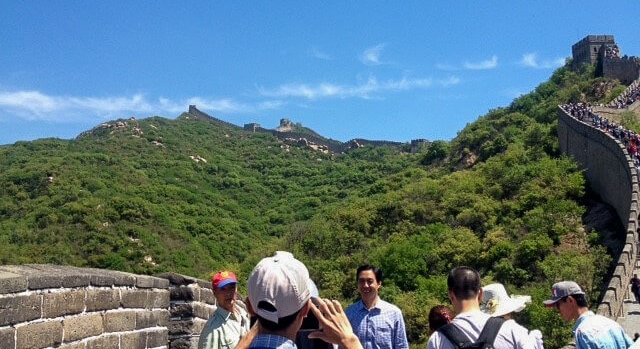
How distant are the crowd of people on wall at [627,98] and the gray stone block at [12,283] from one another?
35.9m

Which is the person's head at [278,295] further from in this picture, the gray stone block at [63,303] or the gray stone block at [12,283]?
the gray stone block at [63,303]

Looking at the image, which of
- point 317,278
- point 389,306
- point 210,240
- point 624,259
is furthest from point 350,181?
point 389,306

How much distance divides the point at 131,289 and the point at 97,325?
0.48 meters

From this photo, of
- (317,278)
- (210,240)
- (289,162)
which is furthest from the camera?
(289,162)

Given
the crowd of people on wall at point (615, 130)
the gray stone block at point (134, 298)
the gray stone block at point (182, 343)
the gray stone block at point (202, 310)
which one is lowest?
the gray stone block at point (182, 343)

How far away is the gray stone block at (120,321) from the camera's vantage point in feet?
15.5

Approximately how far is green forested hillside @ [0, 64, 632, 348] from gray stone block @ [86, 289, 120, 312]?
11741mm

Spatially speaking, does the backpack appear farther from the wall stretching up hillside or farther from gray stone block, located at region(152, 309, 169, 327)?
the wall stretching up hillside

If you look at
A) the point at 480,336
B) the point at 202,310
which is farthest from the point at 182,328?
the point at 480,336

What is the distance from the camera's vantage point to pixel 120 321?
15.9 ft

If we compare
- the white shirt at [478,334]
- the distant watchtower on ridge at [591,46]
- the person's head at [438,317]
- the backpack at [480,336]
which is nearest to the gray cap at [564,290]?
the person's head at [438,317]

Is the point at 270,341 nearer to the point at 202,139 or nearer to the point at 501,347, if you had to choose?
the point at 501,347

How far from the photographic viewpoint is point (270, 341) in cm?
246

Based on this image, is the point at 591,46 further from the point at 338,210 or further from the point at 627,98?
the point at 338,210
